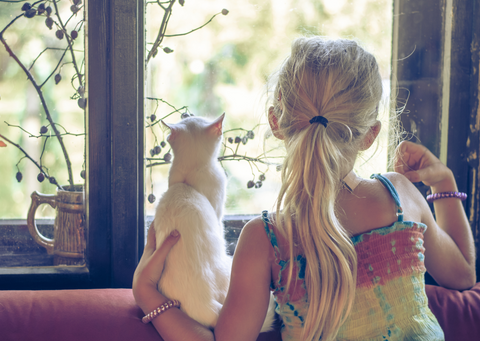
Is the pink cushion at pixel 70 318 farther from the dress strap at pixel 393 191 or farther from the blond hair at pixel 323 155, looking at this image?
the dress strap at pixel 393 191

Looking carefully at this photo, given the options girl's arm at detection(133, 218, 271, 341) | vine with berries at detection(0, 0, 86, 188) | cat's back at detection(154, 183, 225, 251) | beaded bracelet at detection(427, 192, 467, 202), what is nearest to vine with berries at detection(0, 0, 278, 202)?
vine with berries at detection(0, 0, 86, 188)

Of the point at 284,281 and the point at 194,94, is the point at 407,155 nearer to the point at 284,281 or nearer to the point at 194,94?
the point at 284,281

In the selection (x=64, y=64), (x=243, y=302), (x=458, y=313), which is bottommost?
(x=458, y=313)

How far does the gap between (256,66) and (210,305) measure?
77 centimetres

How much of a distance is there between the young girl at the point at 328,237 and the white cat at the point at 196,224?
0.06 metres

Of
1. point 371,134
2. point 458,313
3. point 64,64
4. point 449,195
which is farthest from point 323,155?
point 64,64

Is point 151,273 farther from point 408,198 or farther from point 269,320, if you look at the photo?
point 408,198

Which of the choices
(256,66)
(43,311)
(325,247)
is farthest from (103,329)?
(256,66)

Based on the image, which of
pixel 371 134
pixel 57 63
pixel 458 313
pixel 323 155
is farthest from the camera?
pixel 57 63

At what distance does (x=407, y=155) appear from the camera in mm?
938

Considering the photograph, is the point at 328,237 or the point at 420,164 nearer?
the point at 328,237

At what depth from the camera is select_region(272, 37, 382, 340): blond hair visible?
2.06 ft

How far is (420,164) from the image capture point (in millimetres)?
930

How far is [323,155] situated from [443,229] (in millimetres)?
505
